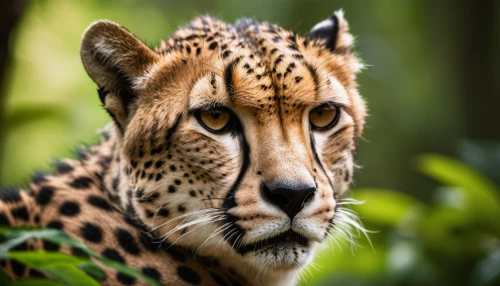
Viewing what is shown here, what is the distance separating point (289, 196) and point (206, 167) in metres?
0.57

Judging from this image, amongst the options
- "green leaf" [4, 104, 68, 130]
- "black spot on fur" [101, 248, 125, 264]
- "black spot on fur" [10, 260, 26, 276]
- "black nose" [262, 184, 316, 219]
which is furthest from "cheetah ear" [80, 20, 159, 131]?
"green leaf" [4, 104, 68, 130]

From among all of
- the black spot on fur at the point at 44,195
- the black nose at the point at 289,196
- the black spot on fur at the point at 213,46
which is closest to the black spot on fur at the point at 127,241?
the black spot on fur at the point at 44,195

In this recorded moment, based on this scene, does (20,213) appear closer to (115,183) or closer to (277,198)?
(115,183)

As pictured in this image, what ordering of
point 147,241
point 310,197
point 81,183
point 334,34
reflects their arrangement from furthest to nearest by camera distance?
point 334,34, point 81,183, point 147,241, point 310,197

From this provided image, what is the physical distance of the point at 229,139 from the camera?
408 centimetres

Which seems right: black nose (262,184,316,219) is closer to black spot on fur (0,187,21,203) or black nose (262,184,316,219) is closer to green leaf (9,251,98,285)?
Answer: green leaf (9,251,98,285)

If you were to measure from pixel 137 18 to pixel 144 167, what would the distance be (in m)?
9.61

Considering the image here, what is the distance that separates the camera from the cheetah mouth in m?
3.90

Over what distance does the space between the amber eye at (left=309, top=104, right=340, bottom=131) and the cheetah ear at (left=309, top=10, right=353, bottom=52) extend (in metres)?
0.73

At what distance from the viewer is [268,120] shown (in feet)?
13.2

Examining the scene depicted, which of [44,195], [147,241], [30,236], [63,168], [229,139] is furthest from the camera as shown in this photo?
[63,168]

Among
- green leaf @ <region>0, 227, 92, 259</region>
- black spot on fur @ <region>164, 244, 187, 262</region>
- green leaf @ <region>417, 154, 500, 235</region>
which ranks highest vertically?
green leaf @ <region>417, 154, 500, 235</region>

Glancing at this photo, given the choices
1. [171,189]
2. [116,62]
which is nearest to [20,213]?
[171,189]

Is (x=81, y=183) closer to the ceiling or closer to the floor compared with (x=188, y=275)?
closer to the ceiling
